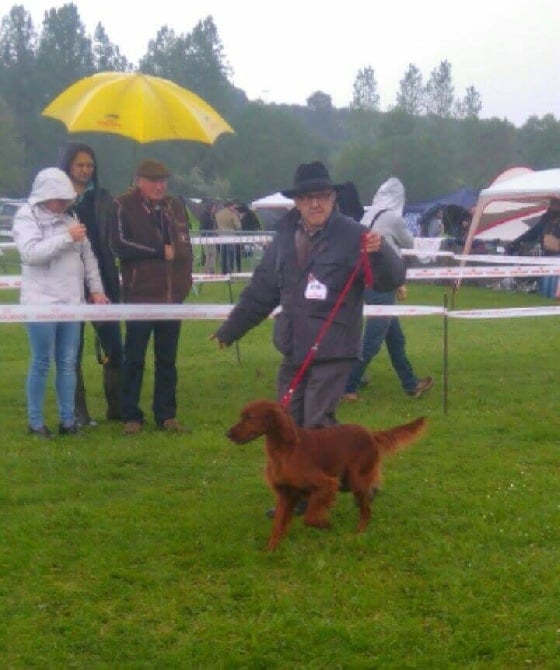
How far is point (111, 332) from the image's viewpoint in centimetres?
756

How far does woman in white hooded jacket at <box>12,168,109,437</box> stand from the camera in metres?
6.64

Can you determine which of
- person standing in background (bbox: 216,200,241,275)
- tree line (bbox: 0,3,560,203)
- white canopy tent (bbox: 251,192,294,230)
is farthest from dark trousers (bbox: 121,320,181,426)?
tree line (bbox: 0,3,560,203)

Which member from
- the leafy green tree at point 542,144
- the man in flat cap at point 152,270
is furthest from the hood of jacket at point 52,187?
the leafy green tree at point 542,144

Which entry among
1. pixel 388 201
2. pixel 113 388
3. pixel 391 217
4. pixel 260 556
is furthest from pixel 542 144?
pixel 260 556

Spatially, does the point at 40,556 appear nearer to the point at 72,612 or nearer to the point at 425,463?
the point at 72,612

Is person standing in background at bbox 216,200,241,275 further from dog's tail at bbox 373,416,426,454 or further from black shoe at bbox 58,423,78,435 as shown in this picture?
dog's tail at bbox 373,416,426,454

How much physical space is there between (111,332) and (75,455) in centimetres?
122

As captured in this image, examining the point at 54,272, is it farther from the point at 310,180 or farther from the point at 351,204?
the point at 351,204

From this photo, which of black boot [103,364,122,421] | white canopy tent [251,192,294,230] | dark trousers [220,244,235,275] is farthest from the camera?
white canopy tent [251,192,294,230]

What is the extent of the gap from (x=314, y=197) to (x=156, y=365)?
2.51 m

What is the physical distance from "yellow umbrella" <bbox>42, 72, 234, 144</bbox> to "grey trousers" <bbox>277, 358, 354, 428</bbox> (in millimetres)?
3201

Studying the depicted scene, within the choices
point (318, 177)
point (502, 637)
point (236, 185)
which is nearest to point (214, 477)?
point (318, 177)

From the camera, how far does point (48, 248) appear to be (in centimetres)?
662

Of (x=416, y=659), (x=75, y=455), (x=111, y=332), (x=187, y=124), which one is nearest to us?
(x=416, y=659)
